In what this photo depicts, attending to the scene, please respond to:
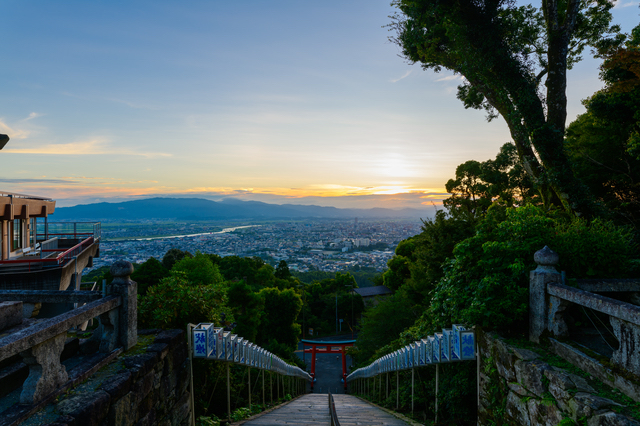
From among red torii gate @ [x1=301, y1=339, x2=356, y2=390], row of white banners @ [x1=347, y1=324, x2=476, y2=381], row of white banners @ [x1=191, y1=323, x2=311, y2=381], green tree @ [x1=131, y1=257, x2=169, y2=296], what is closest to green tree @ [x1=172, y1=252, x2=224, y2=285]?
green tree @ [x1=131, y1=257, x2=169, y2=296]

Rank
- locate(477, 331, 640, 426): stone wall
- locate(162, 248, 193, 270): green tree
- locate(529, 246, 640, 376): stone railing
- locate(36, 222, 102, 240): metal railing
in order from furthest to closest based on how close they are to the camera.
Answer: locate(162, 248, 193, 270): green tree
locate(36, 222, 102, 240): metal railing
locate(529, 246, 640, 376): stone railing
locate(477, 331, 640, 426): stone wall

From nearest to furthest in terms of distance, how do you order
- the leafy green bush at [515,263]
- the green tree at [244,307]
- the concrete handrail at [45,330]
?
1. the concrete handrail at [45,330]
2. the leafy green bush at [515,263]
3. the green tree at [244,307]

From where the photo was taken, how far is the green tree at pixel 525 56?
1039 cm

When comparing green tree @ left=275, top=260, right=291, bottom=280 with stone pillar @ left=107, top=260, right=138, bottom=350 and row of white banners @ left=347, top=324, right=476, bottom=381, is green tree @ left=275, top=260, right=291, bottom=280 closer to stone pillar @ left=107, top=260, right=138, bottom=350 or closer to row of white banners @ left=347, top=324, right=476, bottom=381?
row of white banners @ left=347, top=324, right=476, bottom=381

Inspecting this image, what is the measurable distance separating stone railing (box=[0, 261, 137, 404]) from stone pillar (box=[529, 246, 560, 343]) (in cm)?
497

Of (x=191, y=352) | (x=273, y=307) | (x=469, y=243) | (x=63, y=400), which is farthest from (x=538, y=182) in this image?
(x=273, y=307)

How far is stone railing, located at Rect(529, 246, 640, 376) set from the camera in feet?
9.61

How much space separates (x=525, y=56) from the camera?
11.7m

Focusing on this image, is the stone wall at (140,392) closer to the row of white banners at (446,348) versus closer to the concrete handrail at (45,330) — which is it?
the concrete handrail at (45,330)

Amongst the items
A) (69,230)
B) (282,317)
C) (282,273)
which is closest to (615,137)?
(282,317)

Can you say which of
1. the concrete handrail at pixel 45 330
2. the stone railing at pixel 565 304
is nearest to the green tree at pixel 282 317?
the stone railing at pixel 565 304

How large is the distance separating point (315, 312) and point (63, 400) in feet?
134

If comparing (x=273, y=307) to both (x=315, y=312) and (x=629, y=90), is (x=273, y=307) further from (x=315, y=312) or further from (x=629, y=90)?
(x=629, y=90)

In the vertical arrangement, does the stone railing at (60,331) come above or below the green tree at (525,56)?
below
